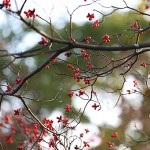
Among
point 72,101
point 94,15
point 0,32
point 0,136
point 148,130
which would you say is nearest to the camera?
point 94,15

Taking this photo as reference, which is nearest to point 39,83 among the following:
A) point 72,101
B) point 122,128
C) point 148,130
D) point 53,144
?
point 72,101

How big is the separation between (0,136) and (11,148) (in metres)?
0.77

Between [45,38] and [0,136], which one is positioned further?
[0,136]

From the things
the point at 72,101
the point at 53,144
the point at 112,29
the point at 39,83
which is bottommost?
the point at 53,144

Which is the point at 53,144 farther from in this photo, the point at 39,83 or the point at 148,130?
the point at 39,83

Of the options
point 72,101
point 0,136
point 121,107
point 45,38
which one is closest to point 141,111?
point 121,107

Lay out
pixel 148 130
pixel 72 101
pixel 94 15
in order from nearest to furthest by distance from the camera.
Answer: pixel 94 15, pixel 148 130, pixel 72 101

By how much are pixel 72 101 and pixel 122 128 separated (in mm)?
2332

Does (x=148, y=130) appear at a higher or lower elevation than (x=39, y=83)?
lower

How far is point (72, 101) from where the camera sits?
14.6m

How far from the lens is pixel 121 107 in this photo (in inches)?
540

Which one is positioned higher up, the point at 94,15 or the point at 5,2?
the point at 94,15

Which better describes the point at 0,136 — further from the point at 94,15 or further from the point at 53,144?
the point at 94,15

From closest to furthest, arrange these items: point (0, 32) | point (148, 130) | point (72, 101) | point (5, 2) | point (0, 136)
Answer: point (5, 2)
point (0, 136)
point (148, 130)
point (72, 101)
point (0, 32)
